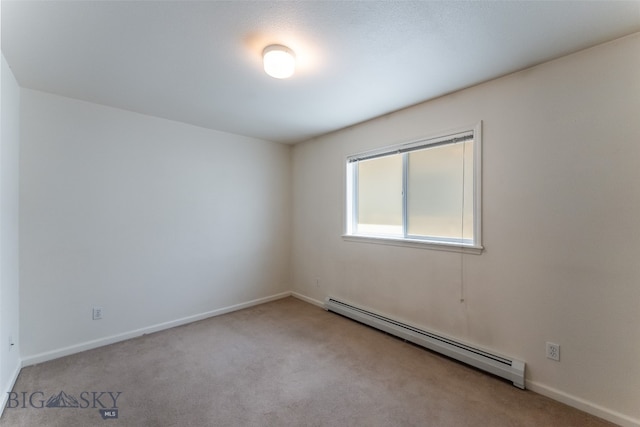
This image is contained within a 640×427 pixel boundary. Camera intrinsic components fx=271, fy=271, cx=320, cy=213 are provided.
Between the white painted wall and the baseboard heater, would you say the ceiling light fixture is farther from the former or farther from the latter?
the baseboard heater

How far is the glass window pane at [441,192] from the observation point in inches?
99.2

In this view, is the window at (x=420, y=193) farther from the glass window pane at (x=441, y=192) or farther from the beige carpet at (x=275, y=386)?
the beige carpet at (x=275, y=386)

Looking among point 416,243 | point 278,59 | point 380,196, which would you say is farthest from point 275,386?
point 278,59

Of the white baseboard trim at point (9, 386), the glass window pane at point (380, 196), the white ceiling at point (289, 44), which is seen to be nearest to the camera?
the white ceiling at point (289, 44)

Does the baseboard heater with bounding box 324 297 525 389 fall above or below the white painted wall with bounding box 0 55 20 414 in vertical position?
below

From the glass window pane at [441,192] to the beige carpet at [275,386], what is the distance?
1.21 m

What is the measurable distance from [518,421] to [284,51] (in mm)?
2829

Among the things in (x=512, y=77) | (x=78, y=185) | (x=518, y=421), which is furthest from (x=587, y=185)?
(x=78, y=185)

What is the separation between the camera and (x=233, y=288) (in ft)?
12.3

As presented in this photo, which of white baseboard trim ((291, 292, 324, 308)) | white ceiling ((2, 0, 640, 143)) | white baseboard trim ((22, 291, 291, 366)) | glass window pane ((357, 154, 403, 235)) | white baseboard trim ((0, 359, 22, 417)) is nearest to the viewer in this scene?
white ceiling ((2, 0, 640, 143))

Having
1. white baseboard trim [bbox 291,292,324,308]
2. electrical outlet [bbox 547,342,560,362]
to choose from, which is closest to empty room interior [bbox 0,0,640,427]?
electrical outlet [bbox 547,342,560,362]

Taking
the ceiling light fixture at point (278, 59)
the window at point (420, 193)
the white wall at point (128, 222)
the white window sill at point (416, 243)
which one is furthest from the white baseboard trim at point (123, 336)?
the ceiling light fixture at point (278, 59)

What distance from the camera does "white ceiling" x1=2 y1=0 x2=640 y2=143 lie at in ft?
4.88

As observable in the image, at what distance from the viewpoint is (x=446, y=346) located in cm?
248
